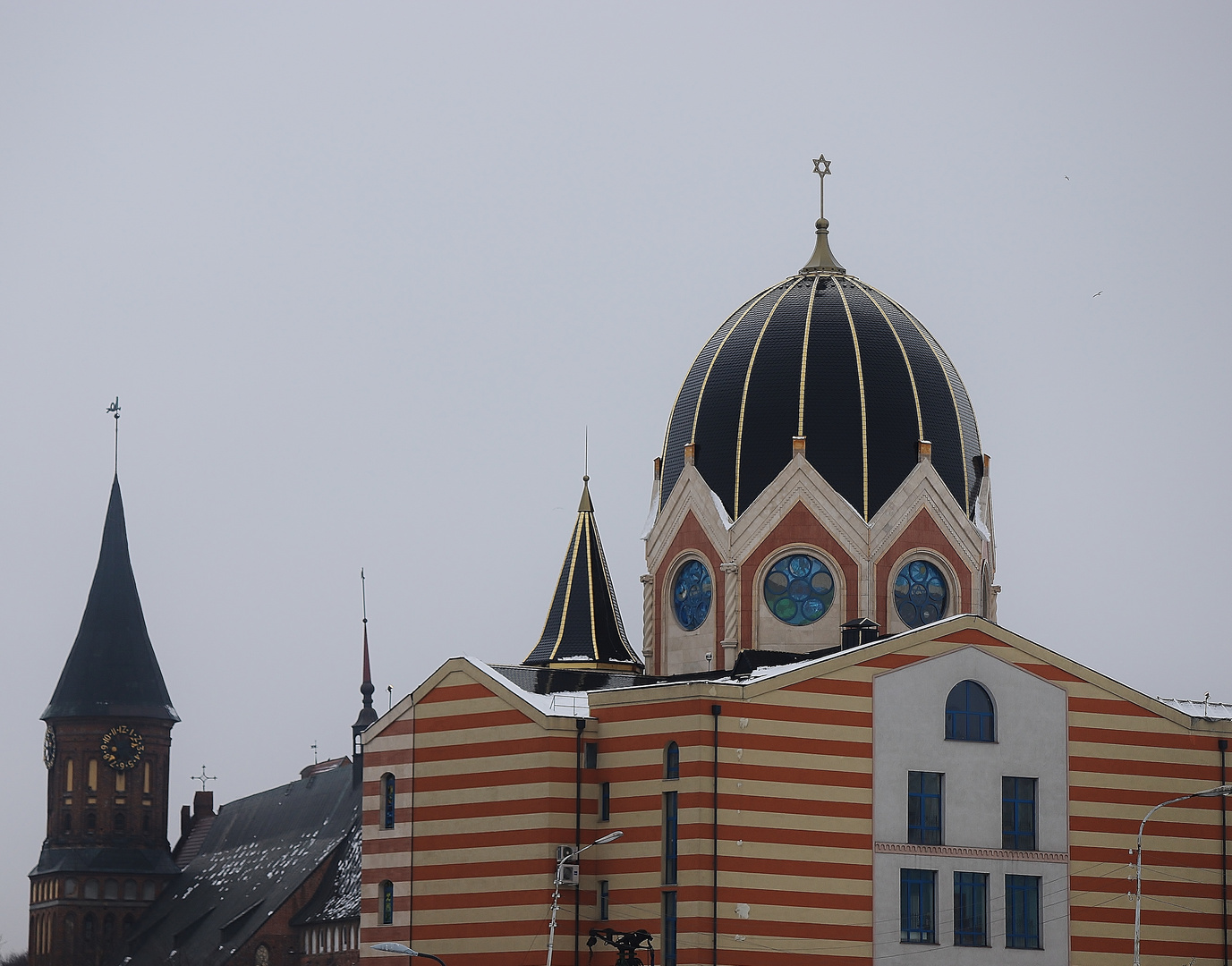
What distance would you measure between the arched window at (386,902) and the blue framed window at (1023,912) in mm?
21363

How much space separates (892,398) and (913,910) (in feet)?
67.5

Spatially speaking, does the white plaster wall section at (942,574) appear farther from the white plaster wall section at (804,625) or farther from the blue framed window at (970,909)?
the blue framed window at (970,909)

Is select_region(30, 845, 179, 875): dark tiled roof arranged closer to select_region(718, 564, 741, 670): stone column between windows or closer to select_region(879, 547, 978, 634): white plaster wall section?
select_region(718, 564, 741, 670): stone column between windows

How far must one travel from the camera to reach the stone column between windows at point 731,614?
8969 centimetres

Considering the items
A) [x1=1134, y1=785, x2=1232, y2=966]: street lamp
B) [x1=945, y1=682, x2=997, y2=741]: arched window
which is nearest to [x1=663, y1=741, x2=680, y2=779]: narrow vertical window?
[x1=945, y1=682, x2=997, y2=741]: arched window

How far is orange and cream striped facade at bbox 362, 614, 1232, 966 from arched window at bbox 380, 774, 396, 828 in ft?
1.92

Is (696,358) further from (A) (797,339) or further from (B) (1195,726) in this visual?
(B) (1195,726)

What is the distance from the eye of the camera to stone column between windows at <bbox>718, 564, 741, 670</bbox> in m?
89.7

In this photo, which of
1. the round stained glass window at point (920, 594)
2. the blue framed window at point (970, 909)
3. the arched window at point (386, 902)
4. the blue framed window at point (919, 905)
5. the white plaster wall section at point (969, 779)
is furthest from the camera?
the round stained glass window at point (920, 594)

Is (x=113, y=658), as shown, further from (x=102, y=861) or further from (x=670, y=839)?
(x=670, y=839)

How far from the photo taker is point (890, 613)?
90000 mm

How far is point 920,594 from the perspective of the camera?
3595 inches

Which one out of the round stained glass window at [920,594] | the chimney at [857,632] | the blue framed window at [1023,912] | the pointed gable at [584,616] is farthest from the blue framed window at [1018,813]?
the pointed gable at [584,616]

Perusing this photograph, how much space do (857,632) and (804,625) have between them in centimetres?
271
